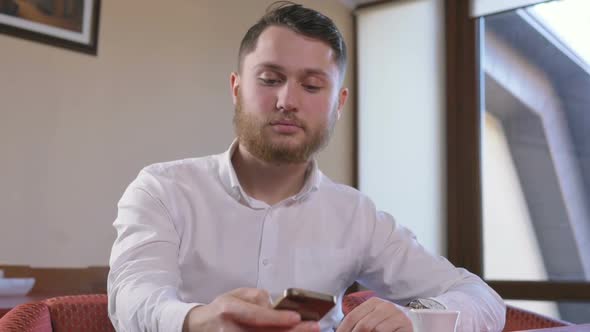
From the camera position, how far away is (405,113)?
12.6 ft

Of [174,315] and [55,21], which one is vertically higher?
[55,21]

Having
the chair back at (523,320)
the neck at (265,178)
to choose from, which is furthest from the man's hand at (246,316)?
the chair back at (523,320)

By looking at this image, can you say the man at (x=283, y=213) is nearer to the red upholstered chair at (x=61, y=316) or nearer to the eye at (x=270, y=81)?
the eye at (x=270, y=81)

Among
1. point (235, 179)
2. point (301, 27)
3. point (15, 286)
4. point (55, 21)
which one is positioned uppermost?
point (55, 21)

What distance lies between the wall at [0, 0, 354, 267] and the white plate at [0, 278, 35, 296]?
217mm

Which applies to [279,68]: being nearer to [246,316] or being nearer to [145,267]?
[145,267]

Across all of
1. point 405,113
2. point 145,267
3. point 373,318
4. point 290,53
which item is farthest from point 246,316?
point 405,113

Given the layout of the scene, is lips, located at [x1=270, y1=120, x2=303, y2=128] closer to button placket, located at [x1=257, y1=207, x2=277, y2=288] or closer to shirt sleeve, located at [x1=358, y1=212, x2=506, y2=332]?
button placket, located at [x1=257, y1=207, x2=277, y2=288]

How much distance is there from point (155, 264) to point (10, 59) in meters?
1.73

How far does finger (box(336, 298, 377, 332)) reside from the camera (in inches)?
39.6

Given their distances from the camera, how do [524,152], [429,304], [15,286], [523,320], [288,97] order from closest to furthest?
[429,304], [288,97], [523,320], [15,286], [524,152]

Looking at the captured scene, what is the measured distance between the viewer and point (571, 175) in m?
3.26

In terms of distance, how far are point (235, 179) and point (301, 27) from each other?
0.42 m

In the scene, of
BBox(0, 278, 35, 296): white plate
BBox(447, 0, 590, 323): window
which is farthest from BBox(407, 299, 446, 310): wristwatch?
BBox(447, 0, 590, 323): window
